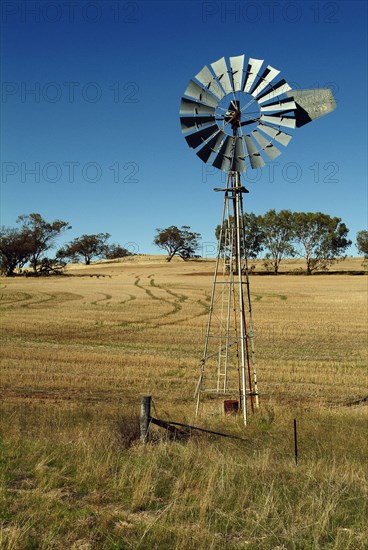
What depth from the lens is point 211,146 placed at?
14.8 meters

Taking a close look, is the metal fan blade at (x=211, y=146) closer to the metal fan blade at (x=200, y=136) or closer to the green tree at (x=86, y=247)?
the metal fan blade at (x=200, y=136)

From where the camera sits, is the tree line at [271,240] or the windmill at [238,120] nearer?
the windmill at [238,120]

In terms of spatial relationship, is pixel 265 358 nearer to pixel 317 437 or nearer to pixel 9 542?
pixel 317 437

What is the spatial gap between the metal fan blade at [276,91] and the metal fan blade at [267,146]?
87cm

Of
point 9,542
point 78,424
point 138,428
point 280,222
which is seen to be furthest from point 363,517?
point 280,222

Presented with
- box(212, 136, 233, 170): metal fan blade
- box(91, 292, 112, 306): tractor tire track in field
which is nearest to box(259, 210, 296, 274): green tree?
box(91, 292, 112, 306): tractor tire track in field

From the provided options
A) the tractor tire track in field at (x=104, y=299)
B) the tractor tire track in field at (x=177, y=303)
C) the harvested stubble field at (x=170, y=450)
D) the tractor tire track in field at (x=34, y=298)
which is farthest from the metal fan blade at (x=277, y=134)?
the tractor tire track in field at (x=104, y=299)

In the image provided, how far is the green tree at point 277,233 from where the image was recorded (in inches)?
4227

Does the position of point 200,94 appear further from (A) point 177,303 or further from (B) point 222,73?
(A) point 177,303

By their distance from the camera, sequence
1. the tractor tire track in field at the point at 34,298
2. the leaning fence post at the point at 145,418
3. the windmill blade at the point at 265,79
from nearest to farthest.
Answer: the leaning fence post at the point at 145,418
the windmill blade at the point at 265,79
the tractor tire track in field at the point at 34,298

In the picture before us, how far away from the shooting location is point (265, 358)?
22672mm

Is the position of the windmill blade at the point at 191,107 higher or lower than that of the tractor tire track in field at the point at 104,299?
higher

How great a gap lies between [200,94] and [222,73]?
766mm

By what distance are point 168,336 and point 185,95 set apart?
16.7 metres
